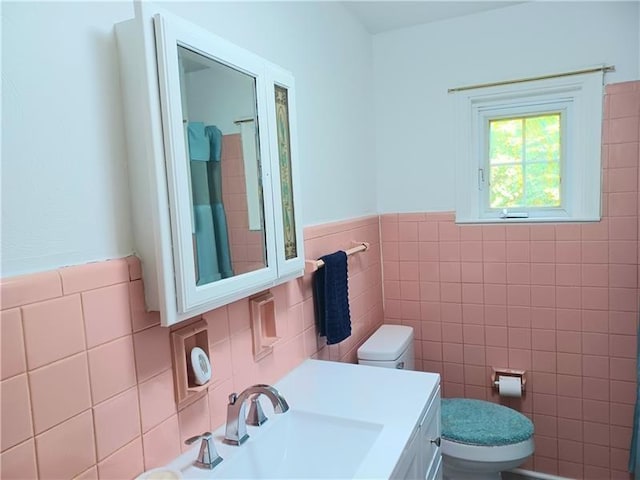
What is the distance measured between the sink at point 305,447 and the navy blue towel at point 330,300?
457 mm

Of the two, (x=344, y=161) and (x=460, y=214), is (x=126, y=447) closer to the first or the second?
(x=344, y=161)

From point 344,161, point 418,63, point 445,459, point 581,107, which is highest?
point 418,63

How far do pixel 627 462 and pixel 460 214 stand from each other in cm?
142

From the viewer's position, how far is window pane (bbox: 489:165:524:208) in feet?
7.46

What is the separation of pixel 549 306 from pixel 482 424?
697 millimetres

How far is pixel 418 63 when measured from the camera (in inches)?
92.1

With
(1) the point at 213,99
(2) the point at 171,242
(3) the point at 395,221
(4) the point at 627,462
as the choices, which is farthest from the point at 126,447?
(4) the point at 627,462

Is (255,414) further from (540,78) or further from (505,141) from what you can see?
(540,78)

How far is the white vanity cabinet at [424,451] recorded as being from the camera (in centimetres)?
114

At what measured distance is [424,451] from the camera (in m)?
1.35

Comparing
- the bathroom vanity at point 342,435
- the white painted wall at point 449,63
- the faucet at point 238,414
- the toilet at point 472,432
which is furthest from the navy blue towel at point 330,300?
the white painted wall at point 449,63

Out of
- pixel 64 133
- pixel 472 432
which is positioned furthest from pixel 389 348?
pixel 64 133

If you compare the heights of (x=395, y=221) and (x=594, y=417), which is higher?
(x=395, y=221)

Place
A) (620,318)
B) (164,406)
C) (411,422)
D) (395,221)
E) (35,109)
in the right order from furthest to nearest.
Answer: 1. (395,221)
2. (620,318)
3. (411,422)
4. (164,406)
5. (35,109)
